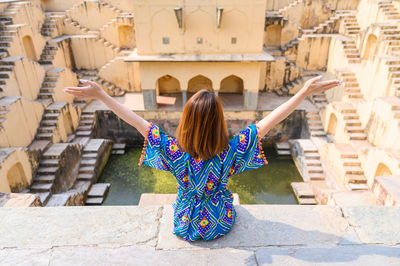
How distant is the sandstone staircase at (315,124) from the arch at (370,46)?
332 cm

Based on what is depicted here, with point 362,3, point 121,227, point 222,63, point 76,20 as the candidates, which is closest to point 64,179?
point 222,63

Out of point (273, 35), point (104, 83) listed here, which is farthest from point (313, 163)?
point (104, 83)

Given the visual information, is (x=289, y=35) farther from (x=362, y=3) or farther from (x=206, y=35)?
(x=206, y=35)

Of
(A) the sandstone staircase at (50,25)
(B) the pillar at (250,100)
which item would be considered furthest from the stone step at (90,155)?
(A) the sandstone staircase at (50,25)

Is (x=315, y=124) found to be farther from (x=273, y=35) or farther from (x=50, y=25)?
(x=50, y=25)

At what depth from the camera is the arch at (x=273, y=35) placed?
14255mm

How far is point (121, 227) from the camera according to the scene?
2.04m

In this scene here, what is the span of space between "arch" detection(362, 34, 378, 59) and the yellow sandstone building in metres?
0.05

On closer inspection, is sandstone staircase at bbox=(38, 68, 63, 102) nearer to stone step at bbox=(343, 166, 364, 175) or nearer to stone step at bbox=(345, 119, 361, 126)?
stone step at bbox=(343, 166, 364, 175)

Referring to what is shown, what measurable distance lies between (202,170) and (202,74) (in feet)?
31.1

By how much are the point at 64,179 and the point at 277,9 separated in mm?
13282

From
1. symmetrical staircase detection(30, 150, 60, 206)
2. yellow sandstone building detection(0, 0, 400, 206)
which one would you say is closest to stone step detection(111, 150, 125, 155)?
yellow sandstone building detection(0, 0, 400, 206)

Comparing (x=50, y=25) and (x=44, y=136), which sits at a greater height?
(x=50, y=25)

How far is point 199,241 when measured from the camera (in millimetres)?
1939
